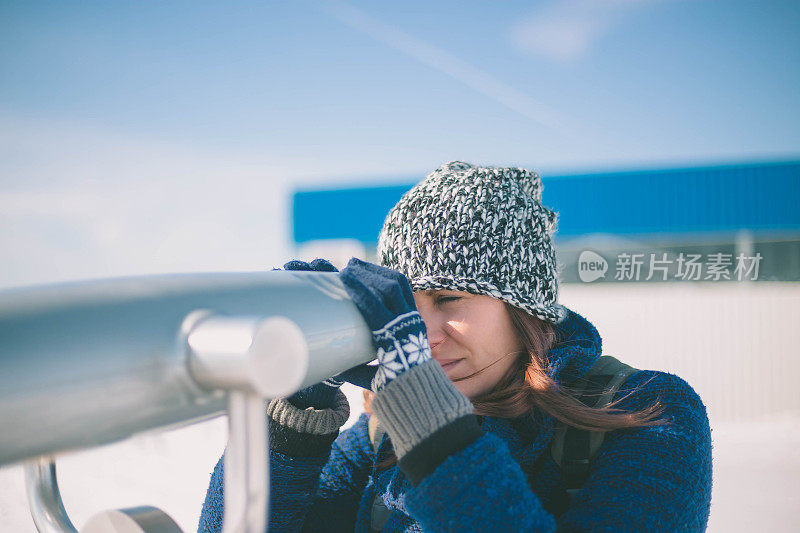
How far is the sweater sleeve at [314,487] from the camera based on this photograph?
1359 millimetres

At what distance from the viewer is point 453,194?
1.35m

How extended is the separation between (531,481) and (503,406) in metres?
0.17

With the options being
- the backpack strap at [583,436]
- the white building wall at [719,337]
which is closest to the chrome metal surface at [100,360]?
the backpack strap at [583,436]

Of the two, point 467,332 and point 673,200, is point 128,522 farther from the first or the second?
point 673,200

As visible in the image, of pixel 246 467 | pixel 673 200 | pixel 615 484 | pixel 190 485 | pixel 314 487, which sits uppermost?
pixel 673 200

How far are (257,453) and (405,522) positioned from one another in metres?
1.01

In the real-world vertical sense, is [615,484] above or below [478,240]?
below

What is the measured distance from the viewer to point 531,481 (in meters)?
1.25

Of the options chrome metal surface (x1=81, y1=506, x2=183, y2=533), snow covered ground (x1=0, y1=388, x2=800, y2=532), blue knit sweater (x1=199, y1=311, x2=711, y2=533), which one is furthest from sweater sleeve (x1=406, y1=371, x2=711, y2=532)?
snow covered ground (x1=0, y1=388, x2=800, y2=532)

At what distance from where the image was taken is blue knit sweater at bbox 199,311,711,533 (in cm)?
82

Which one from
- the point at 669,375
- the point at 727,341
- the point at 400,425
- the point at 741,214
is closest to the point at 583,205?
the point at 741,214

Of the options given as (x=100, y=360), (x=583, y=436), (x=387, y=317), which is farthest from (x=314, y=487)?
(x=100, y=360)

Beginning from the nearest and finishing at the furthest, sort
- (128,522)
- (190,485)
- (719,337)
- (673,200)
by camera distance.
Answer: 1. (128,522)
2. (190,485)
3. (673,200)
4. (719,337)

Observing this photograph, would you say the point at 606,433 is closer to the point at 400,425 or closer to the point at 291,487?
the point at 400,425
